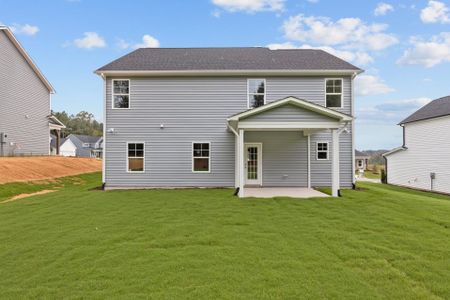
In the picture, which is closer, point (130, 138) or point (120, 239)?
point (120, 239)

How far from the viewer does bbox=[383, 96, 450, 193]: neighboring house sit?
18.4m

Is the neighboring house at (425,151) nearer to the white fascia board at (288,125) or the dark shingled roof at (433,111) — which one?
the dark shingled roof at (433,111)

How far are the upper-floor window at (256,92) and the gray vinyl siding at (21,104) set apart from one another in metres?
17.5

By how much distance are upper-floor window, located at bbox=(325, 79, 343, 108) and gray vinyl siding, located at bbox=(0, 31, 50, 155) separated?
69.0ft

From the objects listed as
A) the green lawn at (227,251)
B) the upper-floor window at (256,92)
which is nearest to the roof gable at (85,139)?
the upper-floor window at (256,92)

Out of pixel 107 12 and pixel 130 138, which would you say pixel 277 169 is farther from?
pixel 107 12

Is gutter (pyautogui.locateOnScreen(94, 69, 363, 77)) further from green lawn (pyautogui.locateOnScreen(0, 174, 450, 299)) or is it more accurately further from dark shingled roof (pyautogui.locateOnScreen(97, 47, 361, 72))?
green lawn (pyautogui.locateOnScreen(0, 174, 450, 299))

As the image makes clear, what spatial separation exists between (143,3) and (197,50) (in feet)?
19.7

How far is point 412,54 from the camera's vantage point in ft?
92.4

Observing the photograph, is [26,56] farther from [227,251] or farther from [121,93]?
[227,251]

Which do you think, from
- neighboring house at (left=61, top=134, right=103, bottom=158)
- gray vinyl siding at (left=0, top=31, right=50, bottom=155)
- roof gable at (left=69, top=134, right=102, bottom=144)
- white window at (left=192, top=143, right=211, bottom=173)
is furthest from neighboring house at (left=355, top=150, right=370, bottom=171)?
roof gable at (left=69, top=134, right=102, bottom=144)

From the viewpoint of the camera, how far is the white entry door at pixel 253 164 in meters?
13.9

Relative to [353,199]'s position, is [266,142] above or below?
above

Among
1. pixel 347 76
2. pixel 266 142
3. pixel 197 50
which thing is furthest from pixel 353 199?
pixel 197 50
